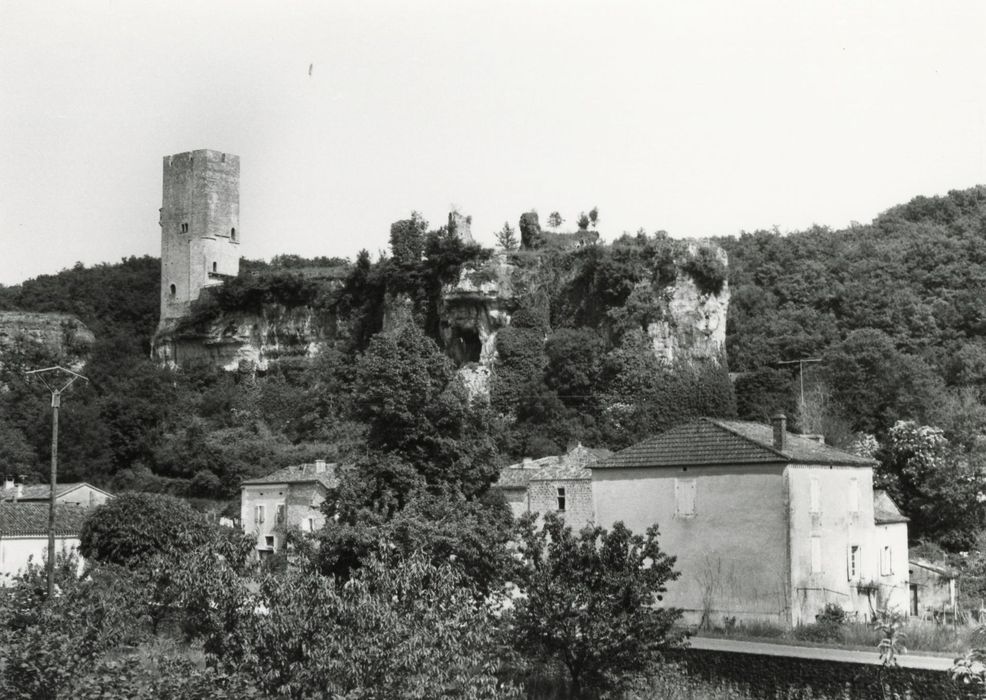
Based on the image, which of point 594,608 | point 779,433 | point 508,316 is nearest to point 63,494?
point 508,316

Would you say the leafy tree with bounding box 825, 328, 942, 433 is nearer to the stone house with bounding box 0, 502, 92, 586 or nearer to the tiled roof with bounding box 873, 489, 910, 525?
the tiled roof with bounding box 873, 489, 910, 525

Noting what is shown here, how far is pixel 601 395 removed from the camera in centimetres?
5900

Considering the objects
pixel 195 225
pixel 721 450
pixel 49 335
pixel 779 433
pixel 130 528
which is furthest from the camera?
pixel 49 335

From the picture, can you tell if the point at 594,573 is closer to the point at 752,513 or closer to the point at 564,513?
the point at 752,513

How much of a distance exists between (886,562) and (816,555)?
435 cm

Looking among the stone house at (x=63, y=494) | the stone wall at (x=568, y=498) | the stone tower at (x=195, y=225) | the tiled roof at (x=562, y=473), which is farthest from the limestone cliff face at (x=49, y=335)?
the stone wall at (x=568, y=498)

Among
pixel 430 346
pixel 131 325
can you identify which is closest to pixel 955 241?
pixel 430 346

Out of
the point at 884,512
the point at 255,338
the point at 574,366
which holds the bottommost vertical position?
the point at 884,512

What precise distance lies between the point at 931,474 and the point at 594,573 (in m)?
26.0

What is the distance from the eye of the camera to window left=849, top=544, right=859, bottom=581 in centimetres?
3050

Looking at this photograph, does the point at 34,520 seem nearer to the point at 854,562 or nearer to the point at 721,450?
the point at 721,450

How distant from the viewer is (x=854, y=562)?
30.7m

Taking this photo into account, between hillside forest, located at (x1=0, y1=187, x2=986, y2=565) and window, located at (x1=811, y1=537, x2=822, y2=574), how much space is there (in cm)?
1401

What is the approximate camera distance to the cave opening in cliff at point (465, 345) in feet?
211
